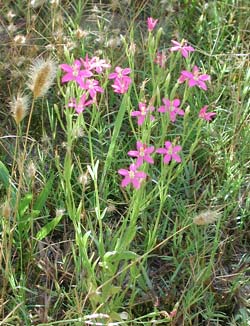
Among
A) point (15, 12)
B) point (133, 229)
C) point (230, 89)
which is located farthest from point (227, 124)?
point (15, 12)

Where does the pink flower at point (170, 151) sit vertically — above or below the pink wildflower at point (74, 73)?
below

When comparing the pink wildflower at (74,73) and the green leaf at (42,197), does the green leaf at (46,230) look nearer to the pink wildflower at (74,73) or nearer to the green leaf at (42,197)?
the green leaf at (42,197)

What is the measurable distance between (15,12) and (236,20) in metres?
0.86

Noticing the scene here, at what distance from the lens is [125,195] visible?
1.74m

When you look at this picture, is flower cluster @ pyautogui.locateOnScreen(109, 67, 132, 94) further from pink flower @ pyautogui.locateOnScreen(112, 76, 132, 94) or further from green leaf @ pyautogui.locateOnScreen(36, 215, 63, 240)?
green leaf @ pyautogui.locateOnScreen(36, 215, 63, 240)

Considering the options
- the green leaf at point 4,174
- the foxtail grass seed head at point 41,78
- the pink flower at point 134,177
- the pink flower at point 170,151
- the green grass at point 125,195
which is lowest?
the green grass at point 125,195

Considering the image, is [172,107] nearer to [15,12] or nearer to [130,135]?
[130,135]

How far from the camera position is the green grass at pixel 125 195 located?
5.14 ft

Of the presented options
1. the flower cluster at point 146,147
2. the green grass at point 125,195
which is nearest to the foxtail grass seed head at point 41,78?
the green grass at point 125,195

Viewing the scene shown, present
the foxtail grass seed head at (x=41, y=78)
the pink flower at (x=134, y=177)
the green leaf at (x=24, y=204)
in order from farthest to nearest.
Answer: the green leaf at (x=24, y=204)
the pink flower at (x=134, y=177)
the foxtail grass seed head at (x=41, y=78)

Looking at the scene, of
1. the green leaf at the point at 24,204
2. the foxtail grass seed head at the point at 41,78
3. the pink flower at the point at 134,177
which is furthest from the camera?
the green leaf at the point at 24,204

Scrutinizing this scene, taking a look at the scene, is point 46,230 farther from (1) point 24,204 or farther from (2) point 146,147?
(2) point 146,147

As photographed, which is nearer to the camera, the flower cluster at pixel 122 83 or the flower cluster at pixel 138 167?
the flower cluster at pixel 138 167

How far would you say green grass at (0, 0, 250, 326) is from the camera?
5.14 ft
